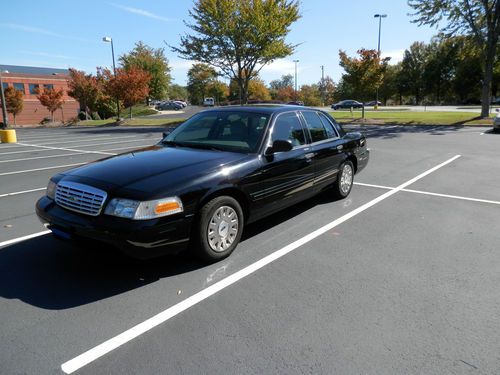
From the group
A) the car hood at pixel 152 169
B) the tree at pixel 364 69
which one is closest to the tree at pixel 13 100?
the tree at pixel 364 69

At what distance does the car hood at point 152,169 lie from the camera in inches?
139

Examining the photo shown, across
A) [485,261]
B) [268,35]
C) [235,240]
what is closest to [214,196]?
[235,240]

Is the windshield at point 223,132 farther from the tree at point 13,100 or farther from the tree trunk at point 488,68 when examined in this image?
the tree at point 13,100

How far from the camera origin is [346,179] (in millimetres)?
6508

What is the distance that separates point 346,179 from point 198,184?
355cm

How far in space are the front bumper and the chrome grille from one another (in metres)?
0.06

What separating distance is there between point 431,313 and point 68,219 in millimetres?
3191

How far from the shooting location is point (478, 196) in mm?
6633

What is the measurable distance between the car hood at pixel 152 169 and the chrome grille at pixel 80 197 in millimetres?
73

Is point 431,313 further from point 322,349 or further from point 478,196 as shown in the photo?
point 478,196

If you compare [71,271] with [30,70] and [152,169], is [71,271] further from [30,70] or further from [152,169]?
[30,70]

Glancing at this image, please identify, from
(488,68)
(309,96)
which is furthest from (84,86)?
(309,96)

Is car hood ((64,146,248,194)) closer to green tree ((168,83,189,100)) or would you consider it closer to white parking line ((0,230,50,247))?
white parking line ((0,230,50,247))

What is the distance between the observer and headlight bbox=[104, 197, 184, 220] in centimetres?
331
